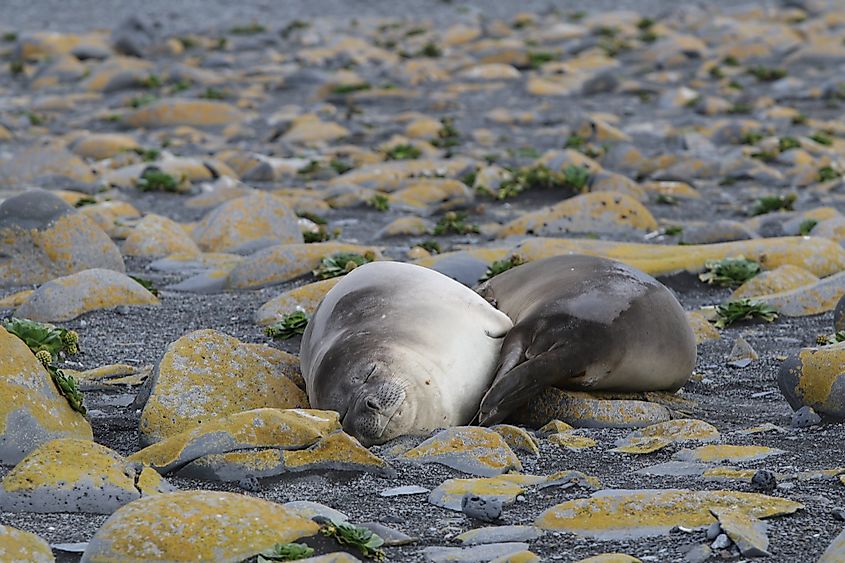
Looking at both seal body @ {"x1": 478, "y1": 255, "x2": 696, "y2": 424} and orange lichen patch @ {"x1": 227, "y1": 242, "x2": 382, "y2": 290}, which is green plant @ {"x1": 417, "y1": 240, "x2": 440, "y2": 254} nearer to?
orange lichen patch @ {"x1": 227, "y1": 242, "x2": 382, "y2": 290}

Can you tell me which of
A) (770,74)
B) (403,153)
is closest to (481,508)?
(403,153)

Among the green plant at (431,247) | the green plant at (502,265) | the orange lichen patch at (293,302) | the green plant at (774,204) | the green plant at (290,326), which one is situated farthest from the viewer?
the green plant at (774,204)

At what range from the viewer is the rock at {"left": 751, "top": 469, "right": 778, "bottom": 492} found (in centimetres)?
414

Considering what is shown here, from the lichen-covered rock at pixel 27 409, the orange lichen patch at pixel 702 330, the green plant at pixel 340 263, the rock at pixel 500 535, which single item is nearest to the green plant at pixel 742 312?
the orange lichen patch at pixel 702 330

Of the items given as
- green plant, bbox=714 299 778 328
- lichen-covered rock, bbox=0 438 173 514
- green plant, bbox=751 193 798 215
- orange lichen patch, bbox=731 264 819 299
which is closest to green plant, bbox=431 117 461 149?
green plant, bbox=751 193 798 215

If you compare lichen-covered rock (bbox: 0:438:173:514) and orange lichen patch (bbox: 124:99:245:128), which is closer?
lichen-covered rock (bbox: 0:438:173:514)

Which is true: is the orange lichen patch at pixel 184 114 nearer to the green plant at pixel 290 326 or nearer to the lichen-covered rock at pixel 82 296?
the lichen-covered rock at pixel 82 296

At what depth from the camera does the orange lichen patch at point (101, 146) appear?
47.0ft

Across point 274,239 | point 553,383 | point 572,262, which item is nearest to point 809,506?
point 553,383

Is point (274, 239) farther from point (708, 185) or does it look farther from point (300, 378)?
point (708, 185)

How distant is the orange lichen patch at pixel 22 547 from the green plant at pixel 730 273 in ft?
17.1

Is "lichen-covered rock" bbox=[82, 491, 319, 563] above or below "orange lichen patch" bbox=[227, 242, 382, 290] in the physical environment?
above

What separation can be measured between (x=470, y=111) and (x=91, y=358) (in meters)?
11.3

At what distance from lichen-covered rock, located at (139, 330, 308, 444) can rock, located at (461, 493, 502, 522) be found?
1443mm
